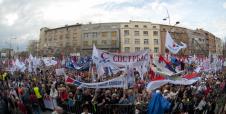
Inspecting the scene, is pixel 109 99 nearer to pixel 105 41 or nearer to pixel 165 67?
pixel 165 67

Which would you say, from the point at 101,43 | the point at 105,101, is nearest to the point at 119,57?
the point at 105,101

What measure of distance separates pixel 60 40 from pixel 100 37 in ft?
63.9

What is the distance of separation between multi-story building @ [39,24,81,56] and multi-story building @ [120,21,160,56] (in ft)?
43.1

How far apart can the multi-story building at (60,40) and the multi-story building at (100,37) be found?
2.29 m

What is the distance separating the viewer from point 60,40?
411ft

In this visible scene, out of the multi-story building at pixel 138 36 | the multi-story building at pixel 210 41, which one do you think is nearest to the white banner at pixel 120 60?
the multi-story building at pixel 138 36

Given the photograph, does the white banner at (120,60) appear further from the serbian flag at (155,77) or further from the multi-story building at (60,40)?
the multi-story building at (60,40)

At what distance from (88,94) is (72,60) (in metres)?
20.6

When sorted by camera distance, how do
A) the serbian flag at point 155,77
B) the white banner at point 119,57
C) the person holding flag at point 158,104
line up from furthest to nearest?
the white banner at point 119,57
the serbian flag at point 155,77
the person holding flag at point 158,104

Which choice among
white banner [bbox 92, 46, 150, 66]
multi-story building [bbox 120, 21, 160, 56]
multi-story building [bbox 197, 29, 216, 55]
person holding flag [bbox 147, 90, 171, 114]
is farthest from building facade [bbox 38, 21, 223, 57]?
person holding flag [bbox 147, 90, 171, 114]

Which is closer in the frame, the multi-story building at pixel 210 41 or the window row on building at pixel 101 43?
the window row on building at pixel 101 43

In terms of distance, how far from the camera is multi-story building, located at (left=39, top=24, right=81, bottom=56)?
111 metres

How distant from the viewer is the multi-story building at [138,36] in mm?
109562

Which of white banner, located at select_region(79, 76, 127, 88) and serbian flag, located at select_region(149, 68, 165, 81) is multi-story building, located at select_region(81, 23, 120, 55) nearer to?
serbian flag, located at select_region(149, 68, 165, 81)
